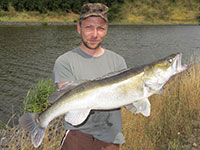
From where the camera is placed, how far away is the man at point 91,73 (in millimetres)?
2670

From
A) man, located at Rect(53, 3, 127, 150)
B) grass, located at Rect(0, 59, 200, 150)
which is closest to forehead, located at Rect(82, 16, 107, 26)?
man, located at Rect(53, 3, 127, 150)

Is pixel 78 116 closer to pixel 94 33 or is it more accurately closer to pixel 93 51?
pixel 93 51

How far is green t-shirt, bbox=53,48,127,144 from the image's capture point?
8.71ft

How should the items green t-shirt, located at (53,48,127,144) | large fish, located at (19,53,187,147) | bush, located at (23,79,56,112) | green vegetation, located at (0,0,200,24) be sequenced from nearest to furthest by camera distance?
large fish, located at (19,53,187,147), green t-shirt, located at (53,48,127,144), bush, located at (23,79,56,112), green vegetation, located at (0,0,200,24)

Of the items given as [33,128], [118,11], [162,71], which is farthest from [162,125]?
[118,11]

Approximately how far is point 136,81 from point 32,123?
1.47 meters

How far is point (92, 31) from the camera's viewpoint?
9.37ft

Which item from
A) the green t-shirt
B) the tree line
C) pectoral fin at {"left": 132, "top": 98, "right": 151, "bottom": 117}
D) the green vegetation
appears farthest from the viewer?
the tree line

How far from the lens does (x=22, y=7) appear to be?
6309 centimetres

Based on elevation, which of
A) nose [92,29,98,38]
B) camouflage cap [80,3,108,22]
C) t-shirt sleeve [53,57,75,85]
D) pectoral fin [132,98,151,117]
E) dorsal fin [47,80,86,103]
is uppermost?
camouflage cap [80,3,108,22]

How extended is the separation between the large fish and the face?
0.63 meters

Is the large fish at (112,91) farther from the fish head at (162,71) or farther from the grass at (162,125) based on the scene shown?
the grass at (162,125)

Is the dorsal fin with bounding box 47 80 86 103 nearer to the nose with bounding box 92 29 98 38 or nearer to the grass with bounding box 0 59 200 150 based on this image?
the nose with bounding box 92 29 98 38

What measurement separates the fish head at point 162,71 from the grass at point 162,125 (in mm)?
2015
